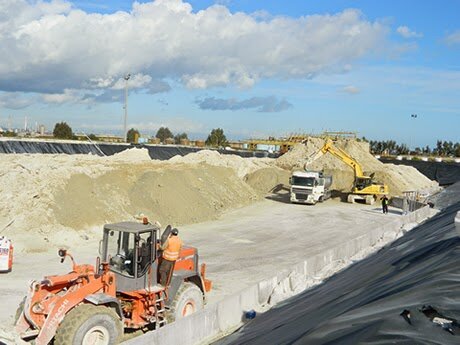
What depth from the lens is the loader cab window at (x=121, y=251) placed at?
9.08m

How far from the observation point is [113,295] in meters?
8.79

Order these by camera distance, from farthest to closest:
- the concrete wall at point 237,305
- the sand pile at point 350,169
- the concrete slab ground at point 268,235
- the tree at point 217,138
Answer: the tree at point 217,138, the sand pile at point 350,169, the concrete slab ground at point 268,235, the concrete wall at point 237,305

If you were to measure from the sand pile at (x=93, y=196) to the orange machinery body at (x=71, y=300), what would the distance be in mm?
10058

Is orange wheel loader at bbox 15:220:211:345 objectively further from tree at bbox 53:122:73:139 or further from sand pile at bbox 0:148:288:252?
tree at bbox 53:122:73:139

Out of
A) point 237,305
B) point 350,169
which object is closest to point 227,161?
point 350,169

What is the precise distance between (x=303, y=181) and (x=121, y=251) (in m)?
25.5

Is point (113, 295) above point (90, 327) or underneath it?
above

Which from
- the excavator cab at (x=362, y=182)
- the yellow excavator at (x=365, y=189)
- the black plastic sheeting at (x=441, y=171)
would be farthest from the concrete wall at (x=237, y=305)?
the black plastic sheeting at (x=441, y=171)

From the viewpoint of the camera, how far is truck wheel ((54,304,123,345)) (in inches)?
305

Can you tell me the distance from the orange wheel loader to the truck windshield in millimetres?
23649

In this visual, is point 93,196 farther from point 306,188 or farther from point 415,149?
point 415,149

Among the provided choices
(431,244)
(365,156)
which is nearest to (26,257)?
(431,244)

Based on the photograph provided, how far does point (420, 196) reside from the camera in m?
33.7

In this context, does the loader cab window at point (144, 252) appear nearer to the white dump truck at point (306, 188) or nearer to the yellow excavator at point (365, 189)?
the white dump truck at point (306, 188)
